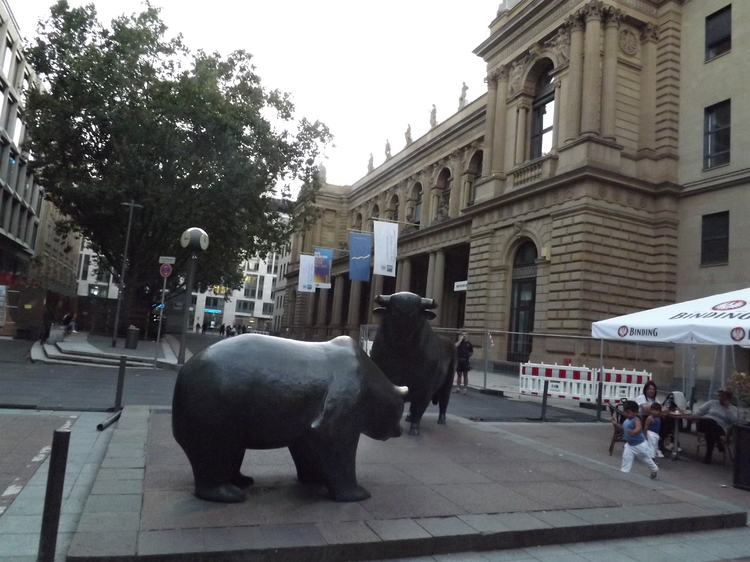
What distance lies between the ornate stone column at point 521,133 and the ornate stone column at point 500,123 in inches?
42.6

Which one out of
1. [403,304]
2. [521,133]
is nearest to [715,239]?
[521,133]

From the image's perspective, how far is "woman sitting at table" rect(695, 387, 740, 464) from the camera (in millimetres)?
8742

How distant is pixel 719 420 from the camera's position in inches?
345

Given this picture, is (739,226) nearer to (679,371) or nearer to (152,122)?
(679,371)

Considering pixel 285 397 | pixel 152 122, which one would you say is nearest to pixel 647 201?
pixel 152 122

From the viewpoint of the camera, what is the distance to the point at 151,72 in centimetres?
2859

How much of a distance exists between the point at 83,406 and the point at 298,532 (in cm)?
734

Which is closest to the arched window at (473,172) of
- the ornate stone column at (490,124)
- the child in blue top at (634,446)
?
the ornate stone column at (490,124)

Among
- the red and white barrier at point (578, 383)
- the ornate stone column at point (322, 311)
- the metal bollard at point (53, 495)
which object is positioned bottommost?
the metal bollard at point (53, 495)

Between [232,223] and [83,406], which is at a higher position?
[232,223]

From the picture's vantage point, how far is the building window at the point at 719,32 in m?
23.7

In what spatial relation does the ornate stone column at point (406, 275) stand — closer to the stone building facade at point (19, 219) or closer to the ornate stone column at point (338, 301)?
the ornate stone column at point (338, 301)

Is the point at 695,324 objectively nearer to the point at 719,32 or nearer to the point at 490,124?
the point at 719,32

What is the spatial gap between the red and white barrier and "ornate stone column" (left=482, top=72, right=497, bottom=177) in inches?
603
